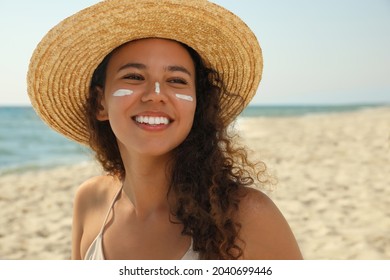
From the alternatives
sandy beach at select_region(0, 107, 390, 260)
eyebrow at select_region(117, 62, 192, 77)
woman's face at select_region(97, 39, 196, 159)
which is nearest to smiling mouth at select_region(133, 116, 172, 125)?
woman's face at select_region(97, 39, 196, 159)

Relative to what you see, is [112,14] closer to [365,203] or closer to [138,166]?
[138,166]

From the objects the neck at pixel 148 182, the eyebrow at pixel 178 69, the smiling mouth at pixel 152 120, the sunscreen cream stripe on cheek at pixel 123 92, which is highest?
the eyebrow at pixel 178 69

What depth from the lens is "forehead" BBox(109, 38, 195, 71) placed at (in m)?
2.21

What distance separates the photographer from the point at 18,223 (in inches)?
253

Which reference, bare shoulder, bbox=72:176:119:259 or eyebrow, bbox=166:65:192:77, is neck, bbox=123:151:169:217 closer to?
bare shoulder, bbox=72:176:119:259

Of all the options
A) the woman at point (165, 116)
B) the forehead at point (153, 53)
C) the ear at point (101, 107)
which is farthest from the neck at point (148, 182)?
the forehead at point (153, 53)

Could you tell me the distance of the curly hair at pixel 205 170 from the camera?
2123mm

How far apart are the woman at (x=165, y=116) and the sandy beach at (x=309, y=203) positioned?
2.18 metres

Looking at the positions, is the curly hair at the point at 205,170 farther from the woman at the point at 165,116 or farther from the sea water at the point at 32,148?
the sea water at the point at 32,148

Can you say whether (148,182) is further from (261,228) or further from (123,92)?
(261,228)

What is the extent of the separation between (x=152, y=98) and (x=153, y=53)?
229 millimetres

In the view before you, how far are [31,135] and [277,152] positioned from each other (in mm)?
13332

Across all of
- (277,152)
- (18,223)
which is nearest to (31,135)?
(277,152)
